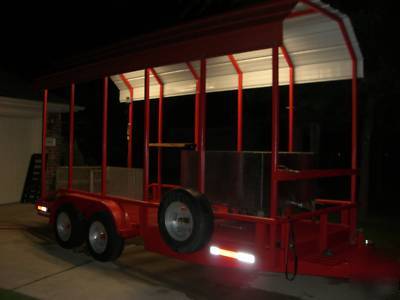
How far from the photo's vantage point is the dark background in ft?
34.6

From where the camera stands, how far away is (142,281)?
19.8ft

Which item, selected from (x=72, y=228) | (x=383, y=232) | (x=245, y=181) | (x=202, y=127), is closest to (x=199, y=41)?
(x=202, y=127)

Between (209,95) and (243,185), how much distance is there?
15.3 m

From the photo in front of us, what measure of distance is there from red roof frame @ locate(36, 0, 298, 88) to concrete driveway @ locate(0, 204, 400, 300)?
2.67 metres

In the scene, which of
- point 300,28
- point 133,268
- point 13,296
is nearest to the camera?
point 13,296

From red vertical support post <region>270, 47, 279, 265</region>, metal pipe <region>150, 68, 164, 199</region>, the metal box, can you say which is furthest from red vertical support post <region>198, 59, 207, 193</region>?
metal pipe <region>150, 68, 164, 199</region>

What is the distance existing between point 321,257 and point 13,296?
11.2 feet

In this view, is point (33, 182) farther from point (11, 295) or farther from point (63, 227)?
point (11, 295)

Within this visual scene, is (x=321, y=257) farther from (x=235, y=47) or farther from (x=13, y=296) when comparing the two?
(x=13, y=296)

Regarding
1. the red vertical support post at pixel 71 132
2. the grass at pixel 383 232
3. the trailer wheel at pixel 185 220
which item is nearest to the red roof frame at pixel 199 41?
the red vertical support post at pixel 71 132

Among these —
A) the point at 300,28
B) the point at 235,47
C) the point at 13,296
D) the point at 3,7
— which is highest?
the point at 3,7

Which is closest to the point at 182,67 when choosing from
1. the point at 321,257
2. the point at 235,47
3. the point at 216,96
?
the point at 235,47

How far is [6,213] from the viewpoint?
1116 cm

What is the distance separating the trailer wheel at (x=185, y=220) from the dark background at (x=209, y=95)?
3.20 metres
